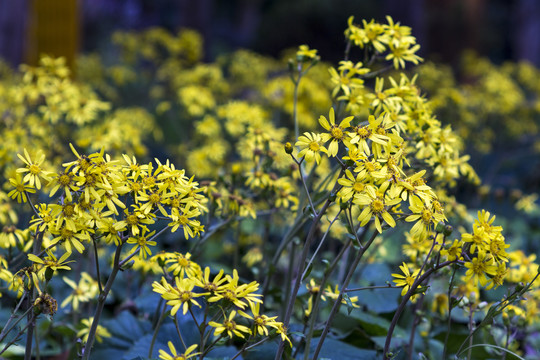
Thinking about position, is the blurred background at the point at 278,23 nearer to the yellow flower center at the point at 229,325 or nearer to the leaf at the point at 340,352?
the leaf at the point at 340,352

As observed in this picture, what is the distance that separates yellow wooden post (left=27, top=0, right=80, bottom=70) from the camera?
5.27 meters

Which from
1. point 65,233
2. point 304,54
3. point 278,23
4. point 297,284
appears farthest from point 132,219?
point 278,23

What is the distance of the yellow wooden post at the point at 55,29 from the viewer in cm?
527

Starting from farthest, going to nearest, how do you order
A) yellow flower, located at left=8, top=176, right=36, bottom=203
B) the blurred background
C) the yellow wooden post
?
1. the blurred background
2. the yellow wooden post
3. yellow flower, located at left=8, top=176, right=36, bottom=203

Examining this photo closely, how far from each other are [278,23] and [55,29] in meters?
9.23

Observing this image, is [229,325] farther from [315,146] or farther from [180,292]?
[315,146]

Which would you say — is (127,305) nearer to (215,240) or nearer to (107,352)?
(107,352)

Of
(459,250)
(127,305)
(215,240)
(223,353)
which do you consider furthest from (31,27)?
(459,250)

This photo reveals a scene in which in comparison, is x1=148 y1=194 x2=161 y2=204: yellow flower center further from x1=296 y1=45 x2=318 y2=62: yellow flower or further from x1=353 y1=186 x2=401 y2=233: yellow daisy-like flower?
x1=296 y1=45 x2=318 y2=62: yellow flower

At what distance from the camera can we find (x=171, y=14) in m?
22.2

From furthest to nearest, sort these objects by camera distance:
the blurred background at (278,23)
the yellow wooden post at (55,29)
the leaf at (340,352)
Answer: the blurred background at (278,23)
the yellow wooden post at (55,29)
the leaf at (340,352)

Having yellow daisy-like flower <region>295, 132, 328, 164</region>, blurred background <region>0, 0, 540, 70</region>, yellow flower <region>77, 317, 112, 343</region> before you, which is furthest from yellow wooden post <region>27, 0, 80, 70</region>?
yellow daisy-like flower <region>295, 132, 328, 164</region>

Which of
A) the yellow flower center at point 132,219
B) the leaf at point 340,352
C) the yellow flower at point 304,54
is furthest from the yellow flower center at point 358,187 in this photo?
the yellow flower at point 304,54

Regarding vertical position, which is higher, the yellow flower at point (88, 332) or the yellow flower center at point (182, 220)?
the yellow flower center at point (182, 220)
